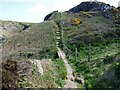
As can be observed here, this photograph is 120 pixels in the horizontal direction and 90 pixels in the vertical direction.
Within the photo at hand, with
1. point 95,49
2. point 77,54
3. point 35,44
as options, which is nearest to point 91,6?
point 35,44

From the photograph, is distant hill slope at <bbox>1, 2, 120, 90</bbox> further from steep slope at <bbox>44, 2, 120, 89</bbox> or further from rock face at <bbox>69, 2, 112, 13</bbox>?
rock face at <bbox>69, 2, 112, 13</bbox>

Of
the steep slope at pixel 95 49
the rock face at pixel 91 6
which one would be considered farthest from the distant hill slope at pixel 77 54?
the rock face at pixel 91 6

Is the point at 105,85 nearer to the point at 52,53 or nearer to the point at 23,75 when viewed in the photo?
the point at 23,75

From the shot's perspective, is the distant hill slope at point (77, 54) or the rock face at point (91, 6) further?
the rock face at point (91, 6)

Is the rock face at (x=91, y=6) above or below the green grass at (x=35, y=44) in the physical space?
above

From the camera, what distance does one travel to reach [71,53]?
148 ft

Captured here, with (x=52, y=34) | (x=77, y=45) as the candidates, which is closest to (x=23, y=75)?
(x=77, y=45)

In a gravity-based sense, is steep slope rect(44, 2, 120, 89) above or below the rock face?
below

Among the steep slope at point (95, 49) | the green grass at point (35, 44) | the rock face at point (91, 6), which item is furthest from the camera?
the rock face at point (91, 6)

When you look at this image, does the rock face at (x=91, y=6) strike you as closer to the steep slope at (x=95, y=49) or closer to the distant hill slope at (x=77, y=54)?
the steep slope at (x=95, y=49)

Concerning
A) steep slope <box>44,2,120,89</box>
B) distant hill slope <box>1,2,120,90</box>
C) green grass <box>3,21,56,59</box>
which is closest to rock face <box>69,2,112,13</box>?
steep slope <box>44,2,120,89</box>

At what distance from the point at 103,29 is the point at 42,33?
11.3 m

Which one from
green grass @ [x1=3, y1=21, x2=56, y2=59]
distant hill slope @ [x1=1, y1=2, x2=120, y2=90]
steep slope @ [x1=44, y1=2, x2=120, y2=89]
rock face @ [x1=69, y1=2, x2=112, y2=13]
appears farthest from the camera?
rock face @ [x1=69, y1=2, x2=112, y2=13]

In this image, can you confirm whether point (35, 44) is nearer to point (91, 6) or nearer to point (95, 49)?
point (95, 49)
